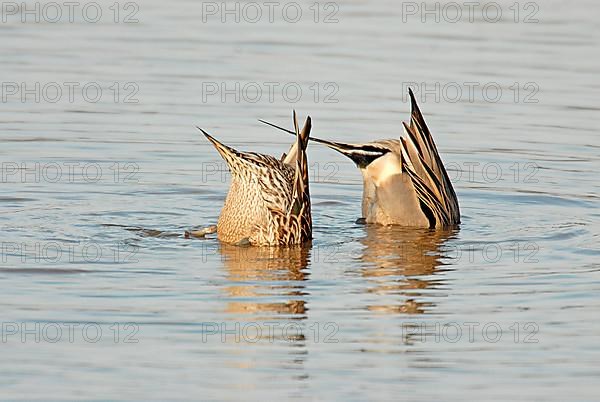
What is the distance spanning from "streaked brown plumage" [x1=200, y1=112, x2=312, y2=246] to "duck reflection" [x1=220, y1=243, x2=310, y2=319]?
0.10 meters

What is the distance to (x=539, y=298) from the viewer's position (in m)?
8.67

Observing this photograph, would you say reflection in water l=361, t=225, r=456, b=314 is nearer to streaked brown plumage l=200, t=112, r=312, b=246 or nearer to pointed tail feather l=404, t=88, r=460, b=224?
pointed tail feather l=404, t=88, r=460, b=224

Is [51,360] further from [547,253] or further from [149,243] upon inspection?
[547,253]

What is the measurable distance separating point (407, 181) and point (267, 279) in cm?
232

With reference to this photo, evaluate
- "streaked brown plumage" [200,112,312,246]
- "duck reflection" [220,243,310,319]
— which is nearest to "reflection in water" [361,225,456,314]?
"duck reflection" [220,243,310,319]

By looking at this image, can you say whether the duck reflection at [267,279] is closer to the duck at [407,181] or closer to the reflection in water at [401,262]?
the reflection in water at [401,262]

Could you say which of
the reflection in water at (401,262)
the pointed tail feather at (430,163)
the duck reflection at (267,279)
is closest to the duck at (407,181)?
the pointed tail feather at (430,163)

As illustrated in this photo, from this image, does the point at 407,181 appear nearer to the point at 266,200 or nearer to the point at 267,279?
the point at 266,200

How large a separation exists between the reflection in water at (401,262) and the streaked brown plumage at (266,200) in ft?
1.84

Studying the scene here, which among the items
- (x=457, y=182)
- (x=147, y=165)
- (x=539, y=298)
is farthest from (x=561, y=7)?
(x=539, y=298)

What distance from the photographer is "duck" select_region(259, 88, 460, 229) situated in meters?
10.9

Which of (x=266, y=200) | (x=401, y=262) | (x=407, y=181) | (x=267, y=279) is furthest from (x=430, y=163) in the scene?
(x=267, y=279)

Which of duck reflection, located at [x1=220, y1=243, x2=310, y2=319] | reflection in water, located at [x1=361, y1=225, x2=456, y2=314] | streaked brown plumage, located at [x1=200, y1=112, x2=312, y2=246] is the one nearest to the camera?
duck reflection, located at [x1=220, y1=243, x2=310, y2=319]

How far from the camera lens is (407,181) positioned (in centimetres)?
1108
